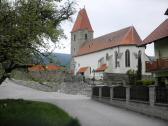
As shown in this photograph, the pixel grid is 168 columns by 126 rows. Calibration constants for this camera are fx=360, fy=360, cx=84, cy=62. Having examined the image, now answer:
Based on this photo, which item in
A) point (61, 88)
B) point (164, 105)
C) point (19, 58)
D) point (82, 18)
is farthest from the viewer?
point (82, 18)

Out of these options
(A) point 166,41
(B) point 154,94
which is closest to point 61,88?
(A) point 166,41

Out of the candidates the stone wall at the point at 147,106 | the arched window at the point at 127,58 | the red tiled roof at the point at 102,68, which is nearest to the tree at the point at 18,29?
the stone wall at the point at 147,106

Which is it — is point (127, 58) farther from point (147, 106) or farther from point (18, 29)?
point (18, 29)

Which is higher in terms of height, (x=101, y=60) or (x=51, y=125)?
(x=101, y=60)

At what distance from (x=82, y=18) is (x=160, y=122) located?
75241 millimetres

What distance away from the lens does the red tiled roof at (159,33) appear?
31938 millimetres

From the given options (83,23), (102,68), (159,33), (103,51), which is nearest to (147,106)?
(159,33)

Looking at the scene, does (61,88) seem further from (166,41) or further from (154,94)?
(154,94)

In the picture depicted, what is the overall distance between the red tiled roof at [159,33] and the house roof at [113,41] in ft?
117

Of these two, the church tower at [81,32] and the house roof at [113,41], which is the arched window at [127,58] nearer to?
the house roof at [113,41]

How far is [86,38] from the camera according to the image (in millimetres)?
93562

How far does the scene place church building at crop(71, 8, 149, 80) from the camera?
235 ft

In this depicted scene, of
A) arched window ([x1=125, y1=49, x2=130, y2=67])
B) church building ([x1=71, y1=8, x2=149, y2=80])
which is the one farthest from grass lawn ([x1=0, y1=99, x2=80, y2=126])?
arched window ([x1=125, y1=49, x2=130, y2=67])

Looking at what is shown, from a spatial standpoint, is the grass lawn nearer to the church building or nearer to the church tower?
the church building
